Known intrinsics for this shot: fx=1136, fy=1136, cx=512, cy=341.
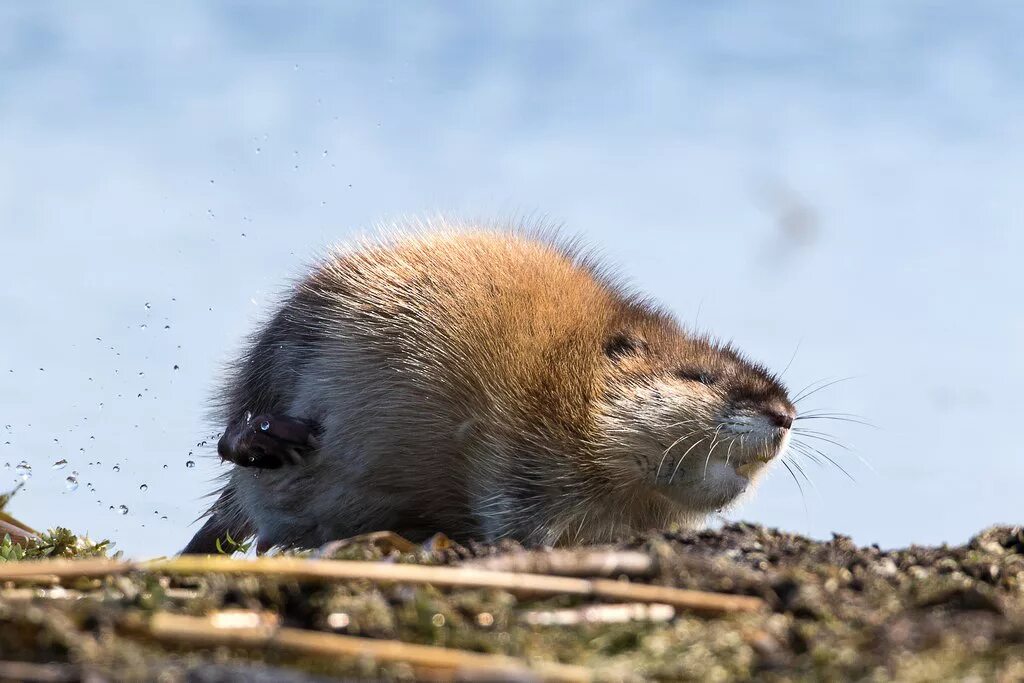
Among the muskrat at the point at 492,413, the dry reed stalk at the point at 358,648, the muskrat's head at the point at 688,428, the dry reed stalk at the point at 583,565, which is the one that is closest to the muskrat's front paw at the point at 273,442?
the muskrat at the point at 492,413

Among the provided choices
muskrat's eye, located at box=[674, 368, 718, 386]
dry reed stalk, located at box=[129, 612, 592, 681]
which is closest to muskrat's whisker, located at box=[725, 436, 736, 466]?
muskrat's eye, located at box=[674, 368, 718, 386]

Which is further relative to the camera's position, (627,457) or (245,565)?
(627,457)

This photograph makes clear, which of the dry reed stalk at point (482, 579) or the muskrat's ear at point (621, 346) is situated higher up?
the muskrat's ear at point (621, 346)

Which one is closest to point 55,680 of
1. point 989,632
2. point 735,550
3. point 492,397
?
point 989,632

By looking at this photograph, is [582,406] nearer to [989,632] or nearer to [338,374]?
[338,374]

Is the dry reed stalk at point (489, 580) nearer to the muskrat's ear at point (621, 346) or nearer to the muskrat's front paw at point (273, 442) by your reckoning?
the muskrat's front paw at point (273, 442)

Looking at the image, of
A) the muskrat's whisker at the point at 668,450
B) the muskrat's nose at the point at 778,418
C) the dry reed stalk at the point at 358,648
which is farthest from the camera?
the muskrat's nose at the point at 778,418

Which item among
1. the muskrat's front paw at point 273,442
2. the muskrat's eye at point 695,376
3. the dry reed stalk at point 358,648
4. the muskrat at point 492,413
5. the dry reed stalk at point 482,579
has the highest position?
the muskrat's eye at point 695,376

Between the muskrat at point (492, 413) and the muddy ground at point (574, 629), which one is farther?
the muskrat at point (492, 413)
